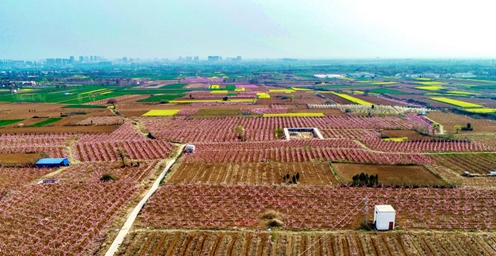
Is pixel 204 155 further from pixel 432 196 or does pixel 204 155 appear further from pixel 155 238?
Answer: pixel 432 196

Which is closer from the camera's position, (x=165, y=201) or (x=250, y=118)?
(x=165, y=201)

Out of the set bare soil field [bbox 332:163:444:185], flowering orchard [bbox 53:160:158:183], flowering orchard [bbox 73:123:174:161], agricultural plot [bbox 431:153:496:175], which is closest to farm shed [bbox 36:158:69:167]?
flowering orchard [bbox 53:160:158:183]

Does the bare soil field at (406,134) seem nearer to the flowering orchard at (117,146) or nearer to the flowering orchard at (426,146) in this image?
the flowering orchard at (426,146)

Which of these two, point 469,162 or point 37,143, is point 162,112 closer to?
point 37,143

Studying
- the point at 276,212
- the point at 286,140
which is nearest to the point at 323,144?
the point at 286,140

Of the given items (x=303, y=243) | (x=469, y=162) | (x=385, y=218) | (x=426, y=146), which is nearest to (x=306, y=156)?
(x=385, y=218)

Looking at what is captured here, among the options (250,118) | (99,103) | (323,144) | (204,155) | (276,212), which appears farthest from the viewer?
(99,103)

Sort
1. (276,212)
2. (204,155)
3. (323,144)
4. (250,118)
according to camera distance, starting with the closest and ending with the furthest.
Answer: (276,212)
(204,155)
(323,144)
(250,118)
